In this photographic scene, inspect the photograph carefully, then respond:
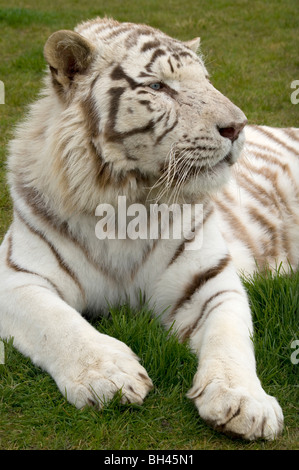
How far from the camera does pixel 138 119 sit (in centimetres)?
240

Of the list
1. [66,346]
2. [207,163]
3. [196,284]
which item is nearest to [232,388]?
[66,346]

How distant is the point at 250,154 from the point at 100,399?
200 centimetres


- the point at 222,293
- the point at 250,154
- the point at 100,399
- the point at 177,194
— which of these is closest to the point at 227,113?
the point at 177,194

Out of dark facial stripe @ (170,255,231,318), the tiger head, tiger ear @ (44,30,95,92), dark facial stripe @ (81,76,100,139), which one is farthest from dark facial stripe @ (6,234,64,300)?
tiger ear @ (44,30,95,92)

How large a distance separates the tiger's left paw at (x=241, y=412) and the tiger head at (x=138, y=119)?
76 cm

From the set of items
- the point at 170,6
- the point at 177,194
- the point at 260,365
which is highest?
the point at 177,194

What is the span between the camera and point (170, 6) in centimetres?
986

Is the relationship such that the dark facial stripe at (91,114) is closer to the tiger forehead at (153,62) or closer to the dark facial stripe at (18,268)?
the tiger forehead at (153,62)

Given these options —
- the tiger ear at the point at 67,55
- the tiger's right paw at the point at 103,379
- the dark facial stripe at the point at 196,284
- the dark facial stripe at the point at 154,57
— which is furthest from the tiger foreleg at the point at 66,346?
the dark facial stripe at the point at 154,57

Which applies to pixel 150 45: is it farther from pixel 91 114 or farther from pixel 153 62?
pixel 91 114

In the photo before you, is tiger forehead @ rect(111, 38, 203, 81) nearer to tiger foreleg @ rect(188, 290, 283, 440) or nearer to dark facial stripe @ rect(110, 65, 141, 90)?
dark facial stripe @ rect(110, 65, 141, 90)

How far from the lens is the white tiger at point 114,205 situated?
2.24 m
